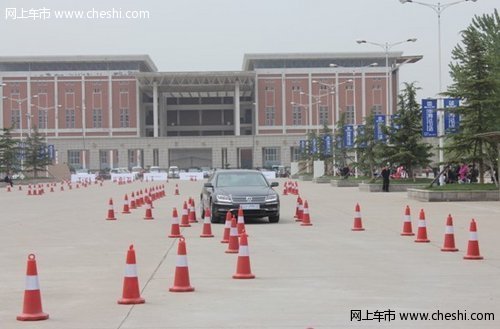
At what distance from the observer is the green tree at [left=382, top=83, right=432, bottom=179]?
43625 millimetres

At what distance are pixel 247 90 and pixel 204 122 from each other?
35.5 ft

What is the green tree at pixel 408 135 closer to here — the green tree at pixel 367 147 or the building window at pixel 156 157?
the green tree at pixel 367 147

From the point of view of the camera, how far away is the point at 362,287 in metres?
10.5

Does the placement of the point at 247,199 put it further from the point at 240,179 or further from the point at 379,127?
the point at 379,127

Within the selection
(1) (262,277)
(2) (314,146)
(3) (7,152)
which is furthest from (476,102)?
(3) (7,152)

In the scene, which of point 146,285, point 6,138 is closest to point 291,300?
point 146,285

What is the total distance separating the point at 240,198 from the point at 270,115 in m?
102

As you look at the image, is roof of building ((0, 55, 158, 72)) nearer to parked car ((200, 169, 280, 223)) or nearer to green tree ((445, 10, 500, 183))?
green tree ((445, 10, 500, 183))

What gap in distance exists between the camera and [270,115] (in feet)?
402

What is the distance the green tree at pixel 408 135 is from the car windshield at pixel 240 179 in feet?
70.5

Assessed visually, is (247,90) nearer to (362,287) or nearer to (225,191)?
(225,191)

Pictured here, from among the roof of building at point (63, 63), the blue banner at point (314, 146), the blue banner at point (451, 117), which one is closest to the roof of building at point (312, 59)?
the roof of building at point (63, 63)

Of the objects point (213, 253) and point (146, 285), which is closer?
point (146, 285)

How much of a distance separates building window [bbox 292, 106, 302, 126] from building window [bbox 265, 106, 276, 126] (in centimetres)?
305
